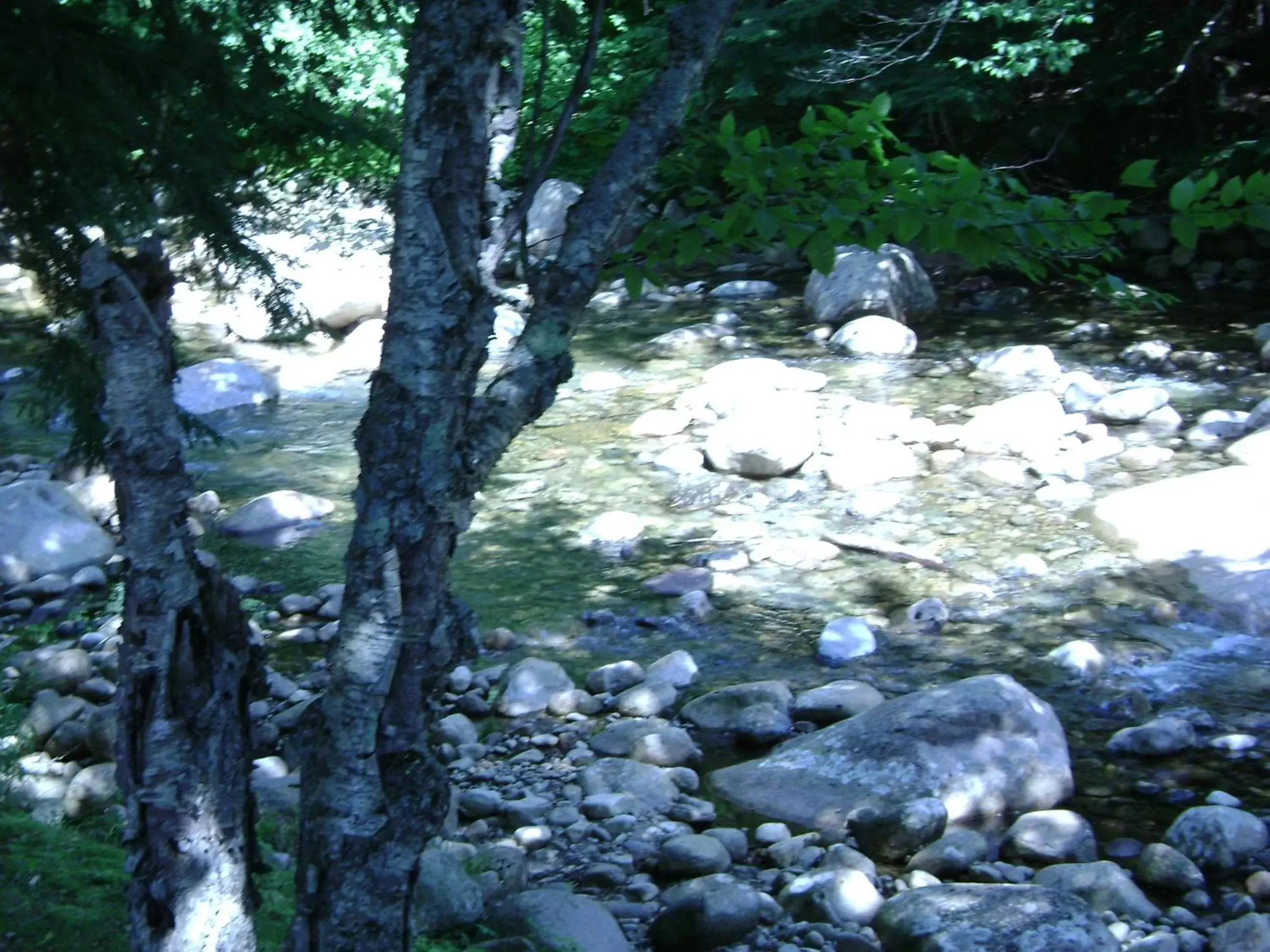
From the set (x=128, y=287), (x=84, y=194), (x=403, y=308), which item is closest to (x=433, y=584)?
(x=403, y=308)

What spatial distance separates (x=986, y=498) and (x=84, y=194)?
5057 mm

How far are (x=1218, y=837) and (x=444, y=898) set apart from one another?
2.20 meters

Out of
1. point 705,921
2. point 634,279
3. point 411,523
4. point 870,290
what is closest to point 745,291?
point 870,290

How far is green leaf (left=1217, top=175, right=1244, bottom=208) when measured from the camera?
6.03 feet

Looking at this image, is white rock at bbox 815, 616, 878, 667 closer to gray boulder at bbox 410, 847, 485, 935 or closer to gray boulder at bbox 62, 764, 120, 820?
gray boulder at bbox 410, 847, 485, 935

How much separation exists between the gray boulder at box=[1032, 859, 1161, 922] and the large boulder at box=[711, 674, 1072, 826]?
40 cm

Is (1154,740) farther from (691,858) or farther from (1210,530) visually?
(1210,530)

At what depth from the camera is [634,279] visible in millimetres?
2197

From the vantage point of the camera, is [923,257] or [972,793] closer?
[972,793]

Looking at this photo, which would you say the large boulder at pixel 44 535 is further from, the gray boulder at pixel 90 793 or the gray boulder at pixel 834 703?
the gray boulder at pixel 834 703

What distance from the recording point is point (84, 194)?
2.98 m

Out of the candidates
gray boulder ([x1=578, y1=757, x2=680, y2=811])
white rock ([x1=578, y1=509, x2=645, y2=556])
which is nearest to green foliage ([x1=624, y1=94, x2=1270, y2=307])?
gray boulder ([x1=578, y1=757, x2=680, y2=811])

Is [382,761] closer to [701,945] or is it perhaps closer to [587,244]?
[587,244]

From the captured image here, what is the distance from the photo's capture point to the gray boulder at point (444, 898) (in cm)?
290
